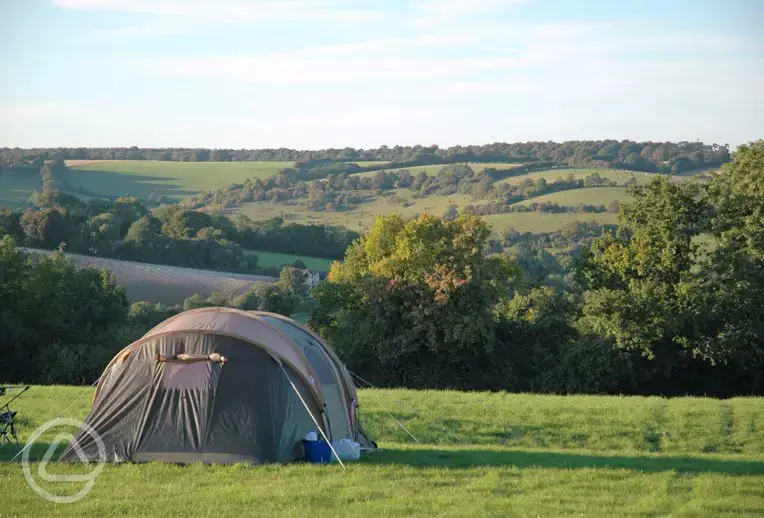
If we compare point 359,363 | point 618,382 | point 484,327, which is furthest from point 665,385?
point 359,363

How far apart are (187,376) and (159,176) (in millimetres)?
144376

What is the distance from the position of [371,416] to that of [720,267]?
22.8 meters

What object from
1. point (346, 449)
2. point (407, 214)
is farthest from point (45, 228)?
point (346, 449)

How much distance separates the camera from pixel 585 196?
11969 cm

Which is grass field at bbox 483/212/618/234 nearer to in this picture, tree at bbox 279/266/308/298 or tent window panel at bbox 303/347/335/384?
tree at bbox 279/266/308/298

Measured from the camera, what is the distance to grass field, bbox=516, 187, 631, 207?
381 feet

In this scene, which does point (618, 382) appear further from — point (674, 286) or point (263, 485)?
point (263, 485)

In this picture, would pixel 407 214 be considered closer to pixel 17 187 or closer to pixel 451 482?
pixel 17 187

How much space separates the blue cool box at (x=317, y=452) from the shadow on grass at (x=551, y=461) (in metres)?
0.77

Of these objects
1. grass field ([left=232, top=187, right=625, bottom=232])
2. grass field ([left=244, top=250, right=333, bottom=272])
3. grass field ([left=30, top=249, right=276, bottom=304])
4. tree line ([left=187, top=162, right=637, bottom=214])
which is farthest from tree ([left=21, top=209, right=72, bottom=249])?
tree line ([left=187, top=162, right=637, bottom=214])

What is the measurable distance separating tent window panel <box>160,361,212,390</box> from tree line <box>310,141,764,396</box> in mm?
26396

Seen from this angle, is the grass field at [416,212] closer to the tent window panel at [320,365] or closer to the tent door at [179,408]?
the tent window panel at [320,365]

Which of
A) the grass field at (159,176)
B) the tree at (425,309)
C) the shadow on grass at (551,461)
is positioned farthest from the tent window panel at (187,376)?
the grass field at (159,176)

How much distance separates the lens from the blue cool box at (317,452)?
56.3 feet
